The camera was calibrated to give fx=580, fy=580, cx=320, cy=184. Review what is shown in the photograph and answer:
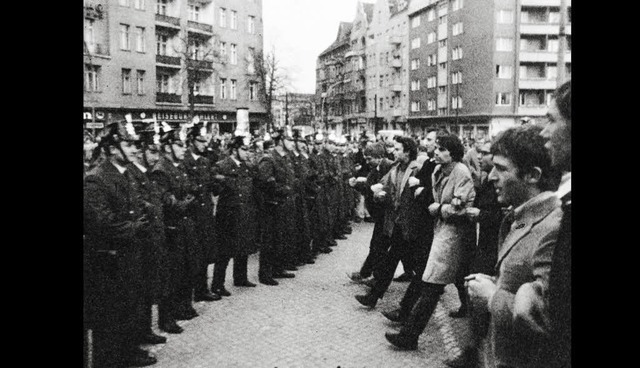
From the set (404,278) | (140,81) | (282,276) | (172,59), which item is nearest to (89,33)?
(140,81)

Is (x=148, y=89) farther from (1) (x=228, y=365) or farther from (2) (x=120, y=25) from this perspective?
(1) (x=228, y=365)

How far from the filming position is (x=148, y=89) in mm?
6711

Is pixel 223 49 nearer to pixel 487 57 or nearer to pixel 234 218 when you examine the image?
pixel 234 218

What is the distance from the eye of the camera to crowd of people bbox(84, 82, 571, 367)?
258 centimetres

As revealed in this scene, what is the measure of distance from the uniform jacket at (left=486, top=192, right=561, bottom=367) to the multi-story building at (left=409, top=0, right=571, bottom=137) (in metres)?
1.56

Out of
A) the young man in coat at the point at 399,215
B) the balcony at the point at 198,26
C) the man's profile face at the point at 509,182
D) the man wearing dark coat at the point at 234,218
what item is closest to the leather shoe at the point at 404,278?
the young man in coat at the point at 399,215

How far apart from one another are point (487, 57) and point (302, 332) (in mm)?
3754

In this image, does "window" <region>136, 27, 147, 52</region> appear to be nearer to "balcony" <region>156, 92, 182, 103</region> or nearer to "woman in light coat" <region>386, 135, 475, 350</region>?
"balcony" <region>156, 92, 182, 103</region>

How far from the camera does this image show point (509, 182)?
114 inches

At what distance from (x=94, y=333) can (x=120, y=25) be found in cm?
254

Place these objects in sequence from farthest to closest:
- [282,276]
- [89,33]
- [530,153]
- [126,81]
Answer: [282,276] < [126,81] < [89,33] < [530,153]

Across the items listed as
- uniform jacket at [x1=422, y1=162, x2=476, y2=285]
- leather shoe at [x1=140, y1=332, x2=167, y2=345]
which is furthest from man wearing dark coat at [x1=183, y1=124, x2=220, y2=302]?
uniform jacket at [x1=422, y1=162, x2=476, y2=285]
